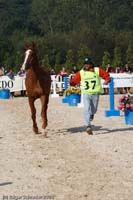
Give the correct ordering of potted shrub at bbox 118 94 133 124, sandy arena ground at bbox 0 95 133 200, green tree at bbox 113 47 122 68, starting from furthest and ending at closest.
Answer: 1. green tree at bbox 113 47 122 68
2. potted shrub at bbox 118 94 133 124
3. sandy arena ground at bbox 0 95 133 200

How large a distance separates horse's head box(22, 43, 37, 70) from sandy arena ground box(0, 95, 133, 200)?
172cm

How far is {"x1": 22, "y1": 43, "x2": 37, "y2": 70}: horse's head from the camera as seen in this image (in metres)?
14.8

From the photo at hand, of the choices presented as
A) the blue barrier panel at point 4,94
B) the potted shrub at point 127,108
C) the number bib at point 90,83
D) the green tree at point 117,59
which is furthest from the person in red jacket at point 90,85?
the green tree at point 117,59

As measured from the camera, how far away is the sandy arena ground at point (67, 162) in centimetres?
883

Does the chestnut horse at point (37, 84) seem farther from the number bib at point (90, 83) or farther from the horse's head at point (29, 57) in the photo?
the number bib at point (90, 83)

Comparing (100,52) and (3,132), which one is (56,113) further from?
(100,52)

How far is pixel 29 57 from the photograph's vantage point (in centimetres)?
1492

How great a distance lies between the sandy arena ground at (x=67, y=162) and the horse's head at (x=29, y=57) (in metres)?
1.72

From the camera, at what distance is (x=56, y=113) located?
21312 millimetres

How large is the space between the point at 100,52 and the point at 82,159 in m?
50.3

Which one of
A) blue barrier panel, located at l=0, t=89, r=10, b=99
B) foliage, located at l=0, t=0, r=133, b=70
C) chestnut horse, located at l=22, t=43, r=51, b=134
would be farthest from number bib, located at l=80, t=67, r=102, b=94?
foliage, located at l=0, t=0, r=133, b=70

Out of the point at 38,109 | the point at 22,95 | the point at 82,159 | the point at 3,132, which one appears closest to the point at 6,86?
the point at 22,95

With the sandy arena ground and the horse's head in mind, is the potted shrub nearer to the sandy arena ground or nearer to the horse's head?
the sandy arena ground

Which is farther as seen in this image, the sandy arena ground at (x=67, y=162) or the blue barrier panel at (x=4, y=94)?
the blue barrier panel at (x=4, y=94)
